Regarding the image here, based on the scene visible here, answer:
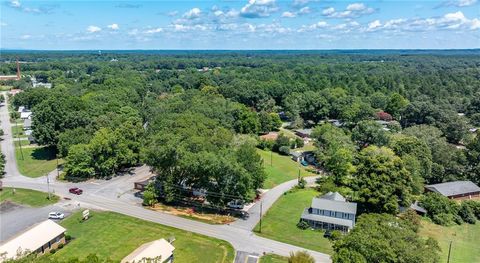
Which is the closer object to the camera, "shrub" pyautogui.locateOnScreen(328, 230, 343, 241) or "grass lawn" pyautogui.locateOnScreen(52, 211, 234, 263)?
"grass lawn" pyautogui.locateOnScreen(52, 211, 234, 263)

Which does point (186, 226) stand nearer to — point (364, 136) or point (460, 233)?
point (460, 233)

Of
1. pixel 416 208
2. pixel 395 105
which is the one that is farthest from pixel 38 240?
pixel 395 105

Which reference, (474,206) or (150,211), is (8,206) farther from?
(474,206)

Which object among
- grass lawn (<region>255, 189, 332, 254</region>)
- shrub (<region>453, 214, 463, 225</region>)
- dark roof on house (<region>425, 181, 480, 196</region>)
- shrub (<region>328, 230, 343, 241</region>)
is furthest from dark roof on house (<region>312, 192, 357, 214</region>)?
dark roof on house (<region>425, 181, 480, 196</region>)

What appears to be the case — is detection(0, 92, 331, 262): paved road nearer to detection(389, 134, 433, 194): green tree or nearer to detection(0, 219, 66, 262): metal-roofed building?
detection(0, 219, 66, 262): metal-roofed building

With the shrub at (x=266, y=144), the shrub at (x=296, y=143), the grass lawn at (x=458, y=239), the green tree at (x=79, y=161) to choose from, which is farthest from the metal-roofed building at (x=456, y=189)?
the green tree at (x=79, y=161)

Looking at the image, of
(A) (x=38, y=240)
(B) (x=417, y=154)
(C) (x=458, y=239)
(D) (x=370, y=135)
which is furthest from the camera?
(D) (x=370, y=135)

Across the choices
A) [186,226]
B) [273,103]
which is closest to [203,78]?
[273,103]
